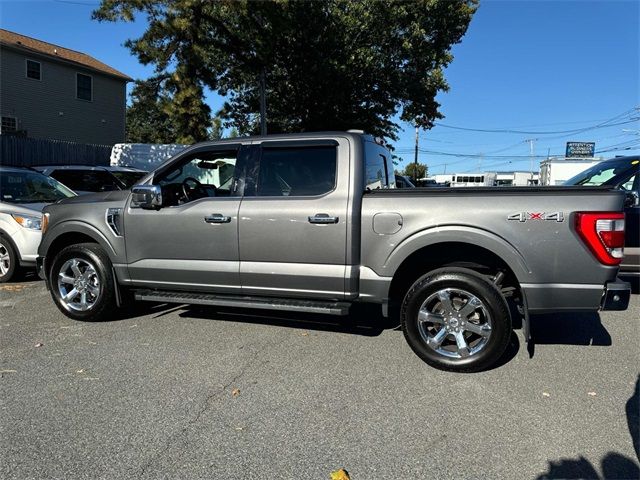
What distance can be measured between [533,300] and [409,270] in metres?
1.11

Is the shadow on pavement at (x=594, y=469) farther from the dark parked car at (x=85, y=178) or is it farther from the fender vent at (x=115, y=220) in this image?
the dark parked car at (x=85, y=178)

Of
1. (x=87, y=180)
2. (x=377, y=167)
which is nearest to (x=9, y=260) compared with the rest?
(x=87, y=180)

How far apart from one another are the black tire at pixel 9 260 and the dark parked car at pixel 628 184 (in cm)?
808

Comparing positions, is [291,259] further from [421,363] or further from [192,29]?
[192,29]

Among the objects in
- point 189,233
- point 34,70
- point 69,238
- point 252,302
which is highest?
point 34,70

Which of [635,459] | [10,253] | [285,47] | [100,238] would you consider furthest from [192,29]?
[635,459]

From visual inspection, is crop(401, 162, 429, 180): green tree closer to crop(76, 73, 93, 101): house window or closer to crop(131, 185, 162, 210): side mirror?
crop(76, 73, 93, 101): house window

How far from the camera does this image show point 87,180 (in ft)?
36.7

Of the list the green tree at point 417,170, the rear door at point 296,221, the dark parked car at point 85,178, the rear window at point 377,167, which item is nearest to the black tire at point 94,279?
the rear door at point 296,221

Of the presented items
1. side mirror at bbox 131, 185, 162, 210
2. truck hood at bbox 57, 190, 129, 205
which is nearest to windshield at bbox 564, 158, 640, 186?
side mirror at bbox 131, 185, 162, 210

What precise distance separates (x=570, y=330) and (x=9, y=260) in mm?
7466

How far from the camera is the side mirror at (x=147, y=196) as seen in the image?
4945 mm

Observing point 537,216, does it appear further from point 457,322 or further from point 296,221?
point 296,221

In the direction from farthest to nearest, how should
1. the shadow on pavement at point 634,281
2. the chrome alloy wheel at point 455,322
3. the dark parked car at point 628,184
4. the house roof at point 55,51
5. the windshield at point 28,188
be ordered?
the house roof at point 55,51 < the windshield at point 28,188 < the shadow on pavement at point 634,281 < the dark parked car at point 628,184 < the chrome alloy wheel at point 455,322
